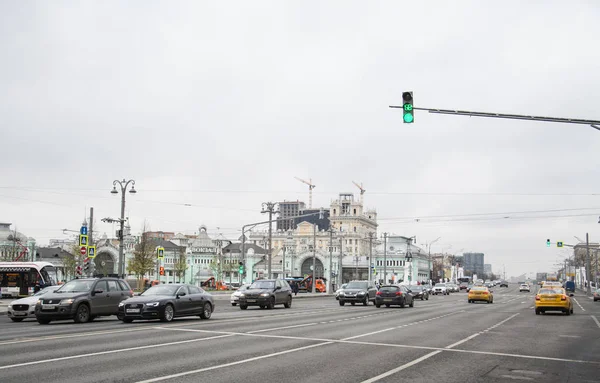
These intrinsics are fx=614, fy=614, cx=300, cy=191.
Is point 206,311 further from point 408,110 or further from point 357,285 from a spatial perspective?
point 357,285

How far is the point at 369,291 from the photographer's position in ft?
152

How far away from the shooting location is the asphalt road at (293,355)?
10453 millimetres

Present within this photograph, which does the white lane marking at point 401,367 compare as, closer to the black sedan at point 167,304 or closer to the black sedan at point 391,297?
the black sedan at point 167,304

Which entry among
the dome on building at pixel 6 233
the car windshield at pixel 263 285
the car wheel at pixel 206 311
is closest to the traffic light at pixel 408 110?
the car wheel at pixel 206 311

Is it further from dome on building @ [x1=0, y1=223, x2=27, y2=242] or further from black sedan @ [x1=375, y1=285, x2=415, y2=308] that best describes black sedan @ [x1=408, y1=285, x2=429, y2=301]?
dome on building @ [x1=0, y1=223, x2=27, y2=242]

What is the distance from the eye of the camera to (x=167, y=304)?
22.5 meters

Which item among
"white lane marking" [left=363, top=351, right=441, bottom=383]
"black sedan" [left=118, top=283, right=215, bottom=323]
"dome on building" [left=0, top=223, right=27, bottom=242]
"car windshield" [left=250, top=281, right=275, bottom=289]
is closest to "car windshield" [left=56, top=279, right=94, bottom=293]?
"black sedan" [left=118, top=283, right=215, bottom=323]

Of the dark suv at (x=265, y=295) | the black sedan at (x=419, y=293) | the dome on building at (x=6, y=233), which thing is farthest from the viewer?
the dome on building at (x=6, y=233)

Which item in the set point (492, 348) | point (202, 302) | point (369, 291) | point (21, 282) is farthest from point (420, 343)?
point (21, 282)

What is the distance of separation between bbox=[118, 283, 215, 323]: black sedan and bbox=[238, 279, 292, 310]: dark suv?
8.80m

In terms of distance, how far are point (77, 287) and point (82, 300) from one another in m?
0.80

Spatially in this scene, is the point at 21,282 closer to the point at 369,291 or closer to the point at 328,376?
the point at 369,291

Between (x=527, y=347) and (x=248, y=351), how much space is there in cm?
731

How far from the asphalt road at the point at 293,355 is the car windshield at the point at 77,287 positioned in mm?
4379
